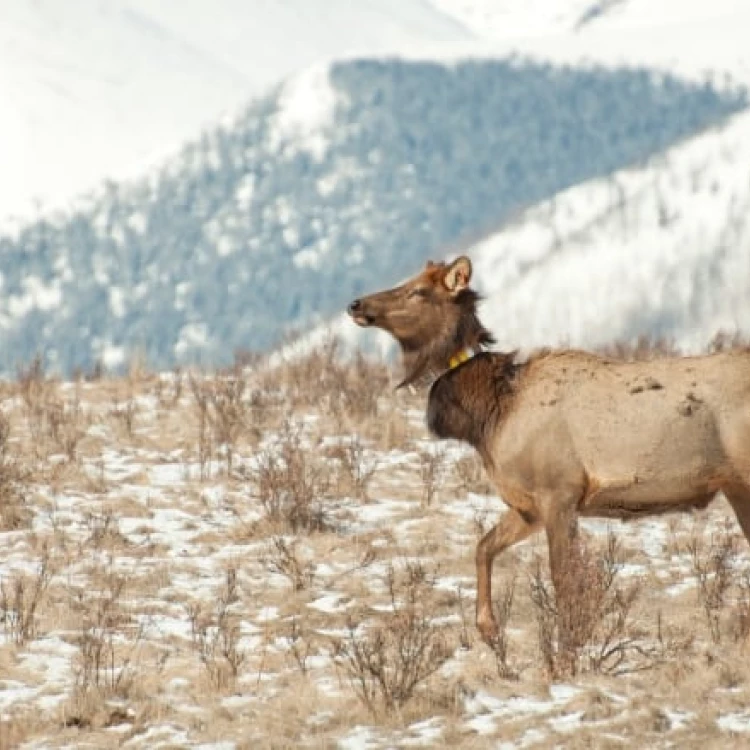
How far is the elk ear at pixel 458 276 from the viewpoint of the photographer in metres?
9.88

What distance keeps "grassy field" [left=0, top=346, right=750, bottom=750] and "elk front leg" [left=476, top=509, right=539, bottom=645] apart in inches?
4.6

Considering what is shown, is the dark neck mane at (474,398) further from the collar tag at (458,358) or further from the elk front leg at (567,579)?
the elk front leg at (567,579)

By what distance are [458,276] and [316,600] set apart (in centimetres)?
193

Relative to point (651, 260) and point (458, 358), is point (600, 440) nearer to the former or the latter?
point (458, 358)

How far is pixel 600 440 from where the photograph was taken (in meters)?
9.17

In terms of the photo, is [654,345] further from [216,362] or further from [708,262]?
[708,262]

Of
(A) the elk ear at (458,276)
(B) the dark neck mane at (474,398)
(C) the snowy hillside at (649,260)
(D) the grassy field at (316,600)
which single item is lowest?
(D) the grassy field at (316,600)

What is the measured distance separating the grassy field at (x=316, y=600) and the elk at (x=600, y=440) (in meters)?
0.35

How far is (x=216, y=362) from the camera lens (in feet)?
58.5

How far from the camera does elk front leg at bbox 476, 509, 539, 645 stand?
927 cm

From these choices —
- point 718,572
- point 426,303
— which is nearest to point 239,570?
point 426,303

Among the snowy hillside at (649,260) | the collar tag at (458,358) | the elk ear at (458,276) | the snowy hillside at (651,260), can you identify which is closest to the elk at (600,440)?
the collar tag at (458,358)

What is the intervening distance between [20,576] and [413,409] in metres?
6.12

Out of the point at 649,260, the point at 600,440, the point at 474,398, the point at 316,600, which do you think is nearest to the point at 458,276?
the point at 474,398
